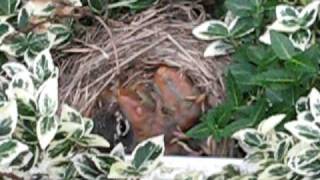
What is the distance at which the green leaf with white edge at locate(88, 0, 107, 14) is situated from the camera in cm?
160

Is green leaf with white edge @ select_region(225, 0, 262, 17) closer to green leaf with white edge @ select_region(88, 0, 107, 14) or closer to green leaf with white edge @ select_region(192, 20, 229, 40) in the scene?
green leaf with white edge @ select_region(192, 20, 229, 40)

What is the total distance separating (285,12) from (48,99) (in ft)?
1.32

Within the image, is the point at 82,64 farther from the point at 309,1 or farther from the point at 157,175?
the point at 309,1

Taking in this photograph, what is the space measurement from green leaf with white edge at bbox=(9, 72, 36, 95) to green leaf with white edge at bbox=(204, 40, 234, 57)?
0.95ft

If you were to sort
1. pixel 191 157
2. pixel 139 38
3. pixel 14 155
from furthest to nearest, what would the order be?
pixel 139 38
pixel 191 157
pixel 14 155

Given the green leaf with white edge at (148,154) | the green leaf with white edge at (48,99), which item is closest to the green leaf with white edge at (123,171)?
the green leaf with white edge at (148,154)

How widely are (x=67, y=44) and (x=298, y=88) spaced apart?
0.40m

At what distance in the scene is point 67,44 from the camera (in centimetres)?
160

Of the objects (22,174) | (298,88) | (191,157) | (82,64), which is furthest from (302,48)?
(22,174)

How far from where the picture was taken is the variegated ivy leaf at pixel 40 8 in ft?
5.18

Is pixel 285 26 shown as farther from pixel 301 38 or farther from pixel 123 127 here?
pixel 123 127

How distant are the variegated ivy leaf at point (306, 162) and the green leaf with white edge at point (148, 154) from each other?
19 centimetres

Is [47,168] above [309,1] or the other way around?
the other way around

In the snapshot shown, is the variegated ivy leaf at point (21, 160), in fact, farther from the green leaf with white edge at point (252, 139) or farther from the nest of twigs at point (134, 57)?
the green leaf with white edge at point (252, 139)
